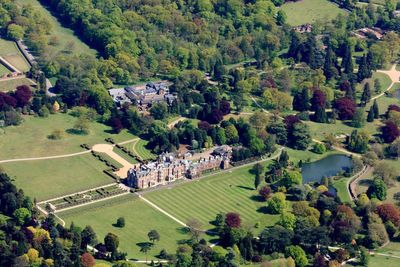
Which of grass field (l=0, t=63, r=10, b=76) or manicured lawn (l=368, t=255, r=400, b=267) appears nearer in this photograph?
manicured lawn (l=368, t=255, r=400, b=267)

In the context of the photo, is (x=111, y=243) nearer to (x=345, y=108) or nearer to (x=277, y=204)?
(x=277, y=204)

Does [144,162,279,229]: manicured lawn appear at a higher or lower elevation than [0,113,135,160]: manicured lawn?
lower

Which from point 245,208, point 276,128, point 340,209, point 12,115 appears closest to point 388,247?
point 340,209

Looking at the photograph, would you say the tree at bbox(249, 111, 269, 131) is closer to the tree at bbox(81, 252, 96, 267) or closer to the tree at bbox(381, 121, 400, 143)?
the tree at bbox(381, 121, 400, 143)

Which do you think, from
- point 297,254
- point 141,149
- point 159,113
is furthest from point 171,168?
point 297,254

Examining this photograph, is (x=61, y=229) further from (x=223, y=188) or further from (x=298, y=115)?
(x=298, y=115)

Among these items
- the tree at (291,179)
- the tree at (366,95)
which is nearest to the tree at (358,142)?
the tree at (366,95)

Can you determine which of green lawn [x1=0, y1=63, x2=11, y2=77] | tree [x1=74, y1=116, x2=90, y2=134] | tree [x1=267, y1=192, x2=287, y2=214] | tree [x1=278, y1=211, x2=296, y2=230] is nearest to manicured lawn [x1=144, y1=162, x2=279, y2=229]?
tree [x1=267, y1=192, x2=287, y2=214]
